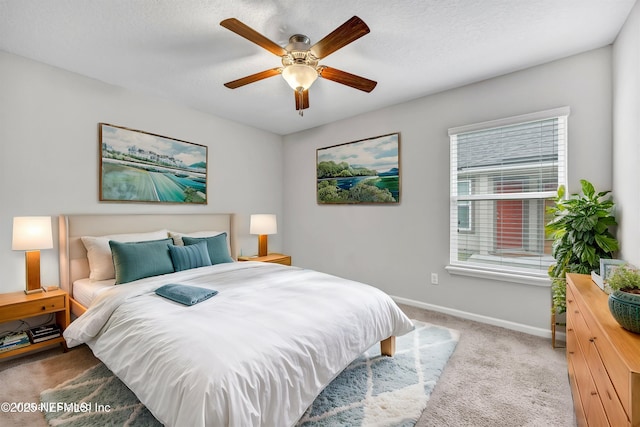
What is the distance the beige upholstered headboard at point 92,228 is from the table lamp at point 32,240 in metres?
0.26

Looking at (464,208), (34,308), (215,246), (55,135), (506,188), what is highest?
(55,135)

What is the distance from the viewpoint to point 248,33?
1786 millimetres

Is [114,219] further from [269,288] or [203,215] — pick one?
[269,288]

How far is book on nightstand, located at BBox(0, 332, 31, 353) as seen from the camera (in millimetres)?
2264

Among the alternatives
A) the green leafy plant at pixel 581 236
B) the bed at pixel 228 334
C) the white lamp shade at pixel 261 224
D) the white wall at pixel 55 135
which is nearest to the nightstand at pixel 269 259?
the white lamp shade at pixel 261 224

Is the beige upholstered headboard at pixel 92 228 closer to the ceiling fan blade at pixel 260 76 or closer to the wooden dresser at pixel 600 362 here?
the ceiling fan blade at pixel 260 76

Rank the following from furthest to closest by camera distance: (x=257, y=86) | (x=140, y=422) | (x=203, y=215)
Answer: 1. (x=203, y=215)
2. (x=257, y=86)
3. (x=140, y=422)

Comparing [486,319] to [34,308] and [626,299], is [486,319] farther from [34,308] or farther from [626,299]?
[34,308]

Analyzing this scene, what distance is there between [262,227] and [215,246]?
892 mm

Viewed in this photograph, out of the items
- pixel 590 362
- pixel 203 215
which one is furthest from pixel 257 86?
pixel 590 362

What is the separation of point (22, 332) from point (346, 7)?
357 cm

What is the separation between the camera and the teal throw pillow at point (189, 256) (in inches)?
114

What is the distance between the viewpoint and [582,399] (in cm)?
155

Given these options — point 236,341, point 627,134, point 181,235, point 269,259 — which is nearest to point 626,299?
point 627,134
